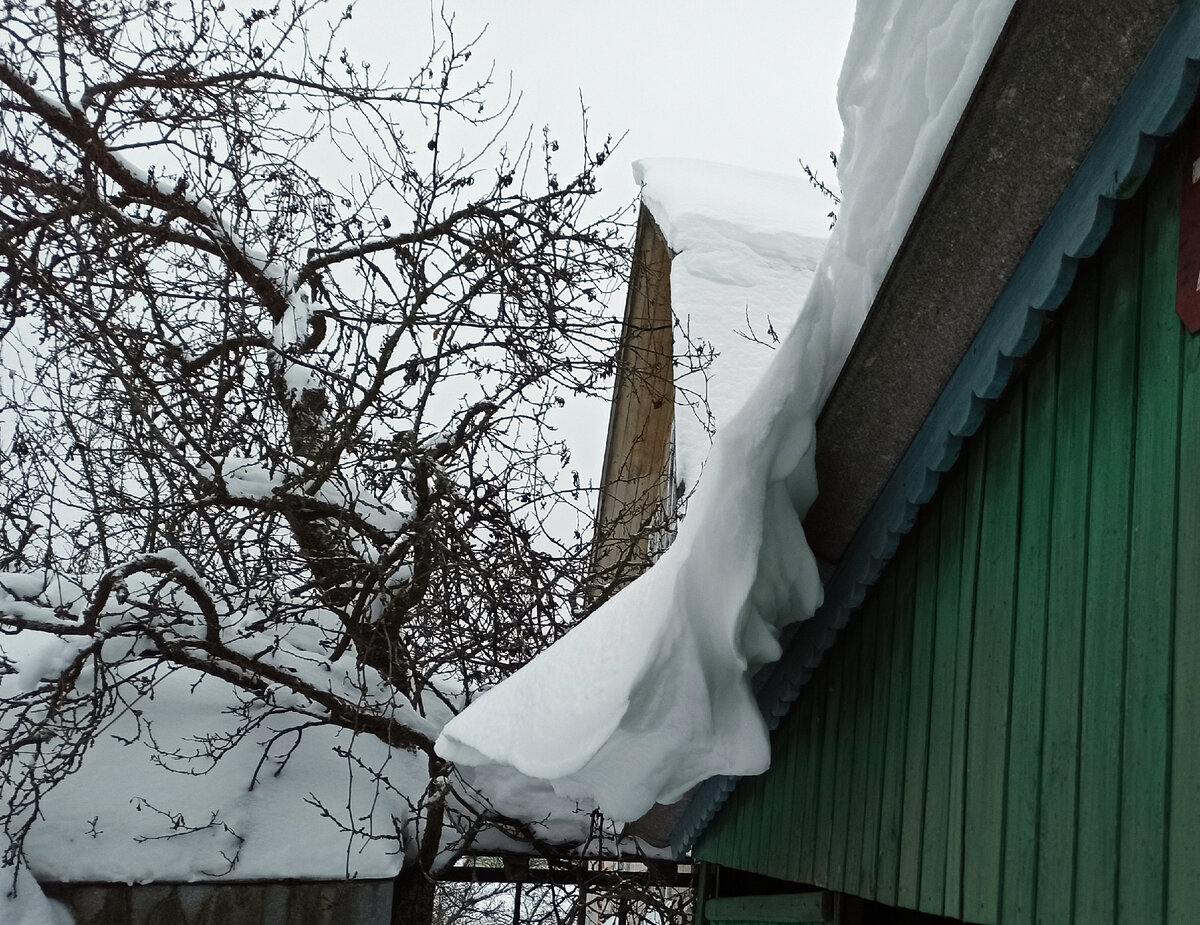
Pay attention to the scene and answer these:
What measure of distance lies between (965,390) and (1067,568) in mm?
424

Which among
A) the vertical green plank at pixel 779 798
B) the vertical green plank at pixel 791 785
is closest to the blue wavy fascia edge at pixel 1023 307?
the vertical green plank at pixel 791 785

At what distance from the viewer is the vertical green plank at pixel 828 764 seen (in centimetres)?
265

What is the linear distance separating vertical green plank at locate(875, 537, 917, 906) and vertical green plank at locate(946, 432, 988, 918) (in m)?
0.21

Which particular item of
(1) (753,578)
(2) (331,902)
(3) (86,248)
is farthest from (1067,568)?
(3) (86,248)

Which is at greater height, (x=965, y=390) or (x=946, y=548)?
(x=965, y=390)

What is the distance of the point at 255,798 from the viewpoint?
5.50 m

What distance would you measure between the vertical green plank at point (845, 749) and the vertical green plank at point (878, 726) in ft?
0.34

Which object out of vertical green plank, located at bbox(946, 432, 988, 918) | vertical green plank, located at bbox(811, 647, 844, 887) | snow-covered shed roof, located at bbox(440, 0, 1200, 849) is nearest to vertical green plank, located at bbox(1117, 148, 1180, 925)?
snow-covered shed roof, located at bbox(440, 0, 1200, 849)

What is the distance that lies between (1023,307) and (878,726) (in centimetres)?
108

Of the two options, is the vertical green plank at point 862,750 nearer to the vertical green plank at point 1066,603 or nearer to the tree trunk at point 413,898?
the vertical green plank at point 1066,603

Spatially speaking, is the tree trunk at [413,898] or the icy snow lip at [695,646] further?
the tree trunk at [413,898]

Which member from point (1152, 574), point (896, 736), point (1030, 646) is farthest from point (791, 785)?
point (1152, 574)

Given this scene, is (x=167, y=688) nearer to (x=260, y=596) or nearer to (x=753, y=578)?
(x=260, y=596)

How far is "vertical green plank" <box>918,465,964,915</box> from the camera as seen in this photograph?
207 cm
